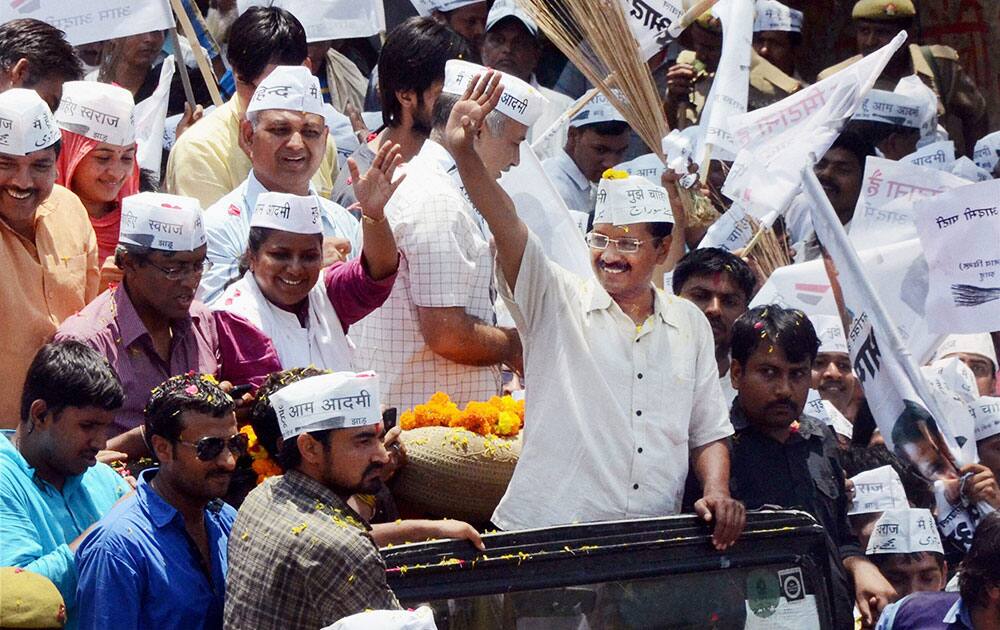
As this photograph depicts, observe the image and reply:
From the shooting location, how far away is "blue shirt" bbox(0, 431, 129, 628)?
5.07m

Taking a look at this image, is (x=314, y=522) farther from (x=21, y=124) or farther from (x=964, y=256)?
(x=964, y=256)

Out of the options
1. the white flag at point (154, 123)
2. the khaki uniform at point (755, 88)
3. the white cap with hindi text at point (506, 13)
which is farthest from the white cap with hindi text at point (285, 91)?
the khaki uniform at point (755, 88)

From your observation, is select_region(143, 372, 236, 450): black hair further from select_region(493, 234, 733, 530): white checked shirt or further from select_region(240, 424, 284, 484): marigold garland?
select_region(493, 234, 733, 530): white checked shirt

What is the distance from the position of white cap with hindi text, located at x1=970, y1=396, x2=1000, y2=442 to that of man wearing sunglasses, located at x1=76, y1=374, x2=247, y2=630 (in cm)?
375

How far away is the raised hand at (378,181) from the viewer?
20.3ft

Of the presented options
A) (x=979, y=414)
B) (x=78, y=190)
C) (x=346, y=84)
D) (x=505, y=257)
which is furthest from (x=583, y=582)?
(x=346, y=84)

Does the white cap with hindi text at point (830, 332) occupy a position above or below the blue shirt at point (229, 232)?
below

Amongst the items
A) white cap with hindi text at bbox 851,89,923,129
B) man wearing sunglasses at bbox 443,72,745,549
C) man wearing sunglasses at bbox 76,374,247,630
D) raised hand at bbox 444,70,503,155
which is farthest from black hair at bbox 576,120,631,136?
man wearing sunglasses at bbox 76,374,247,630

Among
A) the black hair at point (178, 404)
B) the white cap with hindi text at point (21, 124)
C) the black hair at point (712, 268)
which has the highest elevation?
the white cap with hindi text at point (21, 124)

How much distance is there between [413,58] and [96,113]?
4.00ft

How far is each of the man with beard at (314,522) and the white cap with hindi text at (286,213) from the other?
1260 millimetres

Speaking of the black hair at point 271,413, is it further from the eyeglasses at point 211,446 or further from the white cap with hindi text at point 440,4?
the white cap with hindi text at point 440,4

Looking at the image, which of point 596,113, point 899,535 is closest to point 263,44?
point 596,113

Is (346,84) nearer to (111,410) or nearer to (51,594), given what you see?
(111,410)
